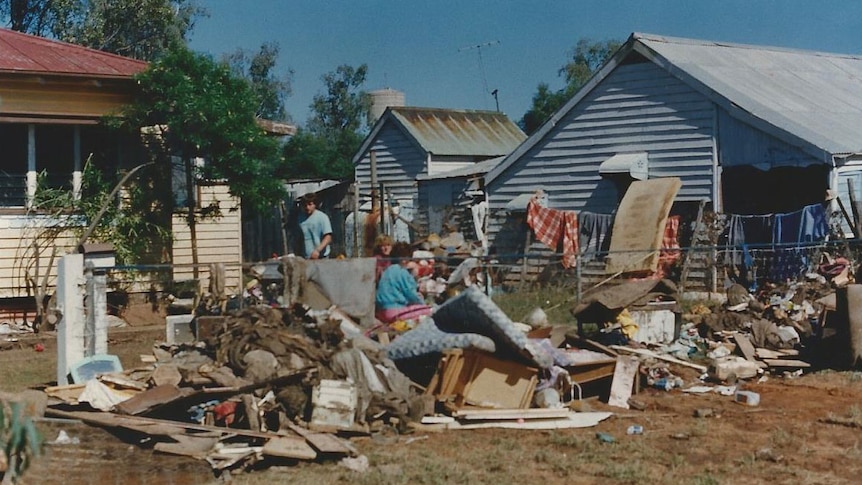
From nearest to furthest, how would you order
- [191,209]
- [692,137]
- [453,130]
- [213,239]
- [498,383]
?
[498,383] < [191,209] < [213,239] < [692,137] < [453,130]

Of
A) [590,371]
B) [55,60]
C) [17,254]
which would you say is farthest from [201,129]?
[590,371]

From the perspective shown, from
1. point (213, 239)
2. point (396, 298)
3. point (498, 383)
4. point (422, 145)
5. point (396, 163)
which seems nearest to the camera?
point (498, 383)

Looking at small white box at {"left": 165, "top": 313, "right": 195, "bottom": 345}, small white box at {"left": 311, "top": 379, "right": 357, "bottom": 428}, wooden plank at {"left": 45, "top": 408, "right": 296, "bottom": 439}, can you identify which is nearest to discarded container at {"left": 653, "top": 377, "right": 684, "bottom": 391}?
small white box at {"left": 311, "top": 379, "right": 357, "bottom": 428}

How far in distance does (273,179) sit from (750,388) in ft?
28.5

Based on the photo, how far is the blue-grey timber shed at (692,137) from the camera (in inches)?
712

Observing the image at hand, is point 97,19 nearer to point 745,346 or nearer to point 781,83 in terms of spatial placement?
point 781,83

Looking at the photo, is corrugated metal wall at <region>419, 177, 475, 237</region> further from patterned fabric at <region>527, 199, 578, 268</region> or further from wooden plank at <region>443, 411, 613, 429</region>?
wooden plank at <region>443, 411, 613, 429</region>

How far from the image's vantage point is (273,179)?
669 inches

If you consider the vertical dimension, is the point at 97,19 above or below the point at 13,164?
above

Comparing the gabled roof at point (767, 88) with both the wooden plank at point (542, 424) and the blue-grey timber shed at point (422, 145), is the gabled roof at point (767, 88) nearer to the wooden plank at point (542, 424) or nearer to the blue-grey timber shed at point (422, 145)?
the blue-grey timber shed at point (422, 145)

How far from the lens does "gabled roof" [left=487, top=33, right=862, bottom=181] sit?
1791 cm

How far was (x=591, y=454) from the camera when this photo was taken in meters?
7.99

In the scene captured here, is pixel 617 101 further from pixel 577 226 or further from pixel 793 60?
pixel 793 60

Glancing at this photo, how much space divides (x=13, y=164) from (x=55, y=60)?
182 cm
